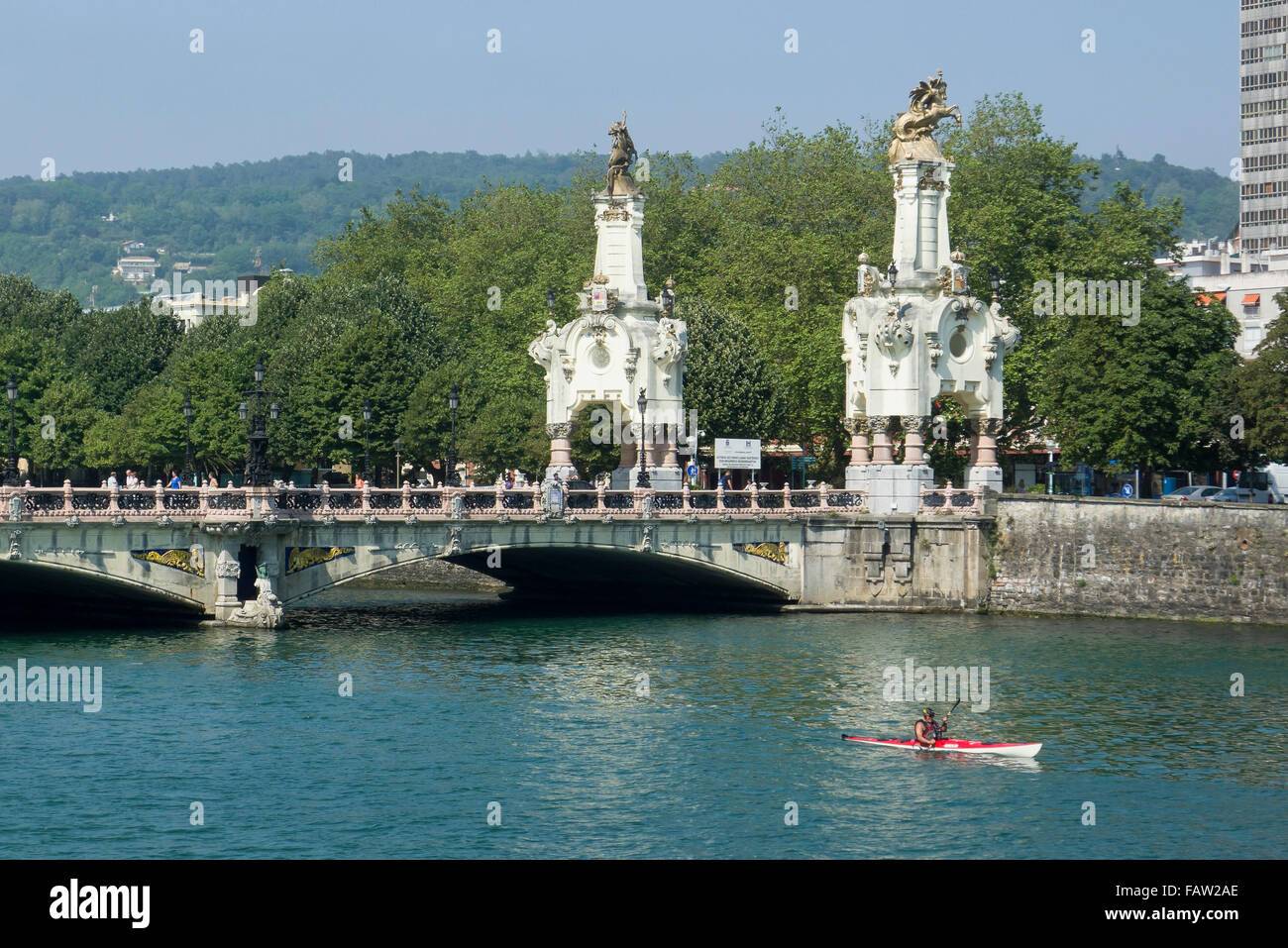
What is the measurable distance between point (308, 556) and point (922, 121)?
31.6 meters

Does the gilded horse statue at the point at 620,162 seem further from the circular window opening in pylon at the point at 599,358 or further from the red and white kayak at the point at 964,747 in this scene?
the red and white kayak at the point at 964,747

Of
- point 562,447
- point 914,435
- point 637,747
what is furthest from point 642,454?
point 637,747

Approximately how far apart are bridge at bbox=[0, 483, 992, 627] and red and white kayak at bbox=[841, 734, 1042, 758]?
24.8 m

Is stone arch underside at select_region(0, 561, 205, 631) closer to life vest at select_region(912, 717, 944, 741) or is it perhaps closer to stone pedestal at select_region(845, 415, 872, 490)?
stone pedestal at select_region(845, 415, 872, 490)

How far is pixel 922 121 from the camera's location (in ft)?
253

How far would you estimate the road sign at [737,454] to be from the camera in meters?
80.2

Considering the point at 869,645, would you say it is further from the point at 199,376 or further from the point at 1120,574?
the point at 199,376

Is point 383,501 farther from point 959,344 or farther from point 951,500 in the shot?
point 959,344

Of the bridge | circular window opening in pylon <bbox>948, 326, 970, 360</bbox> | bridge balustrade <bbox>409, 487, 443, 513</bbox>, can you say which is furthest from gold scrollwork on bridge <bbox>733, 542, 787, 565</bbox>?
bridge balustrade <bbox>409, 487, 443, 513</bbox>

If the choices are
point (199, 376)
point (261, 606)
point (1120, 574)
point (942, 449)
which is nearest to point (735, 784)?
point (261, 606)

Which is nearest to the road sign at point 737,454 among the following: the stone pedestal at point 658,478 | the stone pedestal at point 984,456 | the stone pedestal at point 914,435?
the stone pedestal at point 658,478

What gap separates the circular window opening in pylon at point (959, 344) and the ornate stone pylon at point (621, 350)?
11331mm

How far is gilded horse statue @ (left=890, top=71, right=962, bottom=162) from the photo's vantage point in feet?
252
